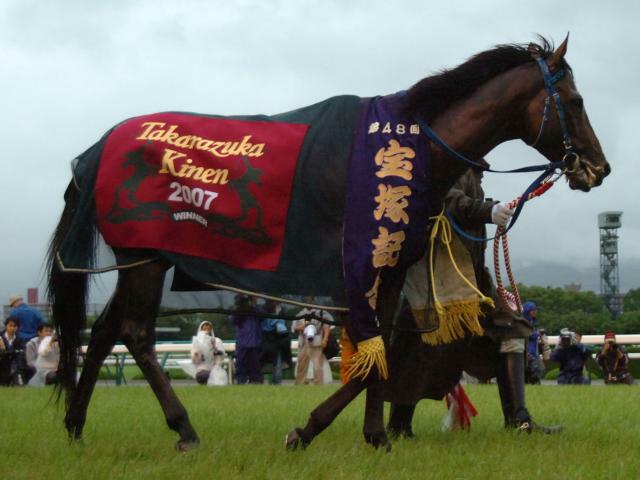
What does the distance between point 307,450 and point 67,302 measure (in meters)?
1.92

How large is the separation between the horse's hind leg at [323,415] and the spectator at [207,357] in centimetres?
1190

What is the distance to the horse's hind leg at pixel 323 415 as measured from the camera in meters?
5.52

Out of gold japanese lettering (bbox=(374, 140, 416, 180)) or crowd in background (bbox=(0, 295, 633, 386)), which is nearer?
gold japanese lettering (bbox=(374, 140, 416, 180))

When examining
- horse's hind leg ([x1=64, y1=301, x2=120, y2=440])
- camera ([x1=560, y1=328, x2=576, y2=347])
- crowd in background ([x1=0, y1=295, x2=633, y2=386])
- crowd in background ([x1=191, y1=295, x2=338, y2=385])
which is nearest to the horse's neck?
horse's hind leg ([x1=64, y1=301, x2=120, y2=440])

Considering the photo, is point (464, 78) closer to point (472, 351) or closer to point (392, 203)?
point (392, 203)

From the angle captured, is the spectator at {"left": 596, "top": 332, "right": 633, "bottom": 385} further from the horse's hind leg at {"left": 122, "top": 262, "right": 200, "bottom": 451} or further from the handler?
the horse's hind leg at {"left": 122, "top": 262, "right": 200, "bottom": 451}

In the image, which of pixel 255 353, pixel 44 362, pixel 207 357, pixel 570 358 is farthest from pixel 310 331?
pixel 570 358

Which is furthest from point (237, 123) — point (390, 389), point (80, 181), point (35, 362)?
point (35, 362)

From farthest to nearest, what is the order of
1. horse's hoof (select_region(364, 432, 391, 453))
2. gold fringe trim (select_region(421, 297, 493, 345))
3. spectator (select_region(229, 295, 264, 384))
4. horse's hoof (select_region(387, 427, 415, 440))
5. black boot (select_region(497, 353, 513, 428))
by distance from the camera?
spectator (select_region(229, 295, 264, 384)) < black boot (select_region(497, 353, 513, 428)) < horse's hoof (select_region(387, 427, 415, 440)) < gold fringe trim (select_region(421, 297, 493, 345)) < horse's hoof (select_region(364, 432, 391, 453))

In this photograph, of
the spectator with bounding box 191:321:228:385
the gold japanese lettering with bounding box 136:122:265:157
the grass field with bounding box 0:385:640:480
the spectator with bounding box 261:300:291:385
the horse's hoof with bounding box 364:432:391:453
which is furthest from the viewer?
the spectator with bounding box 191:321:228:385

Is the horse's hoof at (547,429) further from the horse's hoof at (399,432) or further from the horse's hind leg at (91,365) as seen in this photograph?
the horse's hind leg at (91,365)

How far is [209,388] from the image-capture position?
13.5 m

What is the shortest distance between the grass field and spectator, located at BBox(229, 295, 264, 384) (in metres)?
6.49

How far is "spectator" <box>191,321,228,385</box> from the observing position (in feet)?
57.1
